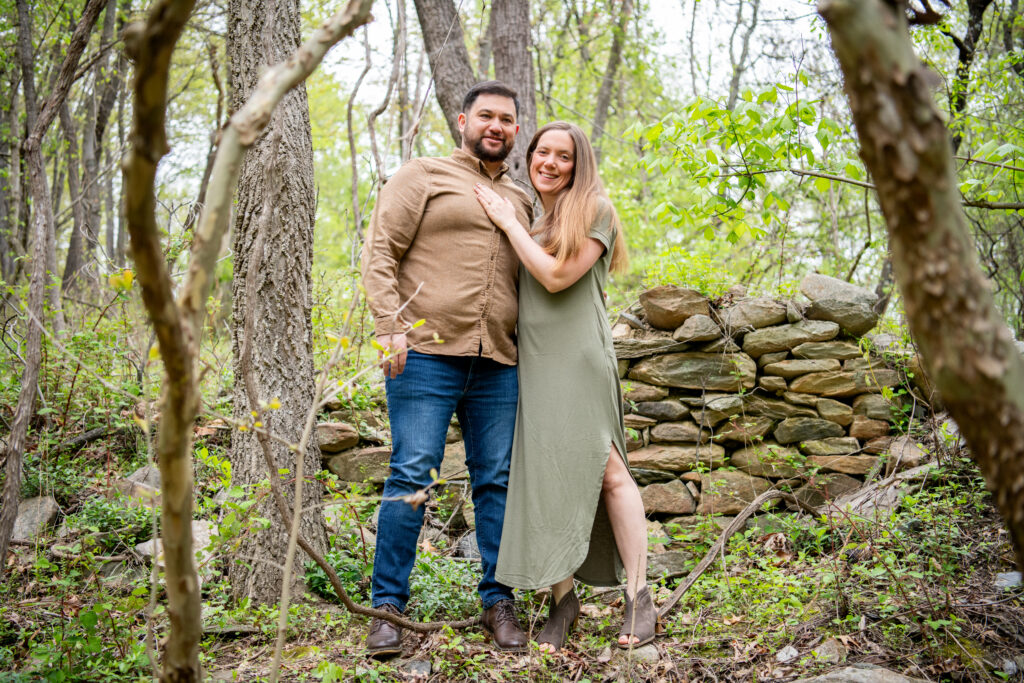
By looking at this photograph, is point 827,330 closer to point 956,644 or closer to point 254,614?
point 956,644

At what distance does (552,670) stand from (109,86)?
23.2 ft

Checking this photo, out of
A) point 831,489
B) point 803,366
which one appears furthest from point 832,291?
point 831,489

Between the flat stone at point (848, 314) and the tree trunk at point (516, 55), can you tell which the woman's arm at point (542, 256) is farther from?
the tree trunk at point (516, 55)

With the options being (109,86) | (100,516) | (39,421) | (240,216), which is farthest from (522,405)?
(109,86)

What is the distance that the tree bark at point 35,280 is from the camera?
8.69 feet

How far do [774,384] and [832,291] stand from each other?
2.38 feet

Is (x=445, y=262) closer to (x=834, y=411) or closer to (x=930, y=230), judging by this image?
(x=930, y=230)

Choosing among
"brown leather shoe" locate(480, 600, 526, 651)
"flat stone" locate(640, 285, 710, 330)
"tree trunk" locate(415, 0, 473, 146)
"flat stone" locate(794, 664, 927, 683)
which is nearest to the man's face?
"brown leather shoe" locate(480, 600, 526, 651)

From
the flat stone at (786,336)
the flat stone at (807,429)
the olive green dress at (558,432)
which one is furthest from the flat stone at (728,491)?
the olive green dress at (558,432)

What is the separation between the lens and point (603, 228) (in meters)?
2.83

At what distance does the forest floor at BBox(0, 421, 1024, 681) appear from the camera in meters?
2.42

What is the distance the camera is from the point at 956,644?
2.52 meters

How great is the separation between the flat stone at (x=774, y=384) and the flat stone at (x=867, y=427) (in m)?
0.46

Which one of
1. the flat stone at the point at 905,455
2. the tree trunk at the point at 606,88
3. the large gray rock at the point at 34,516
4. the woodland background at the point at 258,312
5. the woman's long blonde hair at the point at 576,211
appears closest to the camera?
the woodland background at the point at 258,312
